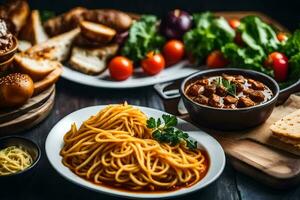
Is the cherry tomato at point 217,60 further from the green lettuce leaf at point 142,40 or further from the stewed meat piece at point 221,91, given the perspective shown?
the stewed meat piece at point 221,91

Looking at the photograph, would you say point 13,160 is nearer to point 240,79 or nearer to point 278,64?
point 240,79

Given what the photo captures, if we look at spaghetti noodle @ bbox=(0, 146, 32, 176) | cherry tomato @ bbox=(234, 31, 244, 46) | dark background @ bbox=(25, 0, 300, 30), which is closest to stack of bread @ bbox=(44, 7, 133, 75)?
dark background @ bbox=(25, 0, 300, 30)

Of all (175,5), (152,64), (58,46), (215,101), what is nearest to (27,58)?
(58,46)

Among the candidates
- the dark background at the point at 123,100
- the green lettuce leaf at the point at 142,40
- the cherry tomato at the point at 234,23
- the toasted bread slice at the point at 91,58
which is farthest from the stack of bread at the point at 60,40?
the cherry tomato at the point at 234,23

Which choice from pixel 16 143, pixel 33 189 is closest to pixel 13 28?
pixel 16 143

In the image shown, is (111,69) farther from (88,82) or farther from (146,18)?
(146,18)

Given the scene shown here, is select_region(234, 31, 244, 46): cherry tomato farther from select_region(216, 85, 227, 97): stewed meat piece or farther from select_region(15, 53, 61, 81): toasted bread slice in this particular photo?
select_region(15, 53, 61, 81): toasted bread slice

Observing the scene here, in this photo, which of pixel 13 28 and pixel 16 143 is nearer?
pixel 16 143
